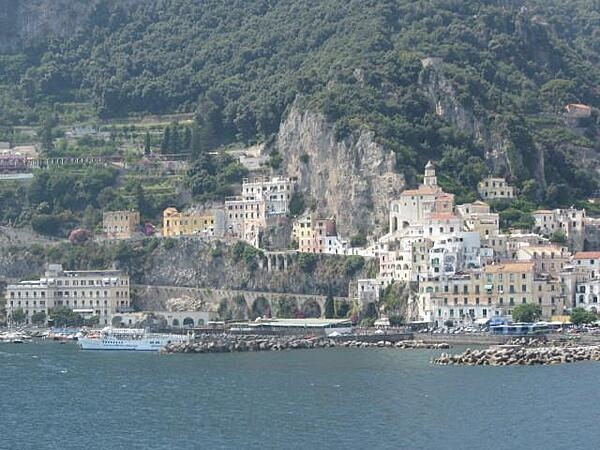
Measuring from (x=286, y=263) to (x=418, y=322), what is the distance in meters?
13.2

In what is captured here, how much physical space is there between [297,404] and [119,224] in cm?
5459

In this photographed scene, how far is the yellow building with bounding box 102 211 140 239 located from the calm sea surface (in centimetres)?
3065

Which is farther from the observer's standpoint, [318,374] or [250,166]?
[250,166]

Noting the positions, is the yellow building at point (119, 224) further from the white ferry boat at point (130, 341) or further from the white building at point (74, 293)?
the white ferry boat at point (130, 341)

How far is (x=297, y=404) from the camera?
83.8 metres

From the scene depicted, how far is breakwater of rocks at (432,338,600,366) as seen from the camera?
98688 millimetres

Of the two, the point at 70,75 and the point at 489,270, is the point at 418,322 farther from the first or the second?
the point at 70,75

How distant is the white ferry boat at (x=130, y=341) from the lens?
114375 mm

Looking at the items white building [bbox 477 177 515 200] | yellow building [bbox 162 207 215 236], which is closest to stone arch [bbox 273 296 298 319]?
yellow building [bbox 162 207 215 236]

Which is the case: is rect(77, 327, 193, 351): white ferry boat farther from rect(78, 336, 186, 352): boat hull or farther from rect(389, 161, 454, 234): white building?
rect(389, 161, 454, 234): white building

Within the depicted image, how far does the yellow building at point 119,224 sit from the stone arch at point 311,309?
18564 mm

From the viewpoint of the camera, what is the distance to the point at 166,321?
125 meters

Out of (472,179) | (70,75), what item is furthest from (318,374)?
(70,75)

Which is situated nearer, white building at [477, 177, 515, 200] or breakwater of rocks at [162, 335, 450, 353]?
breakwater of rocks at [162, 335, 450, 353]
